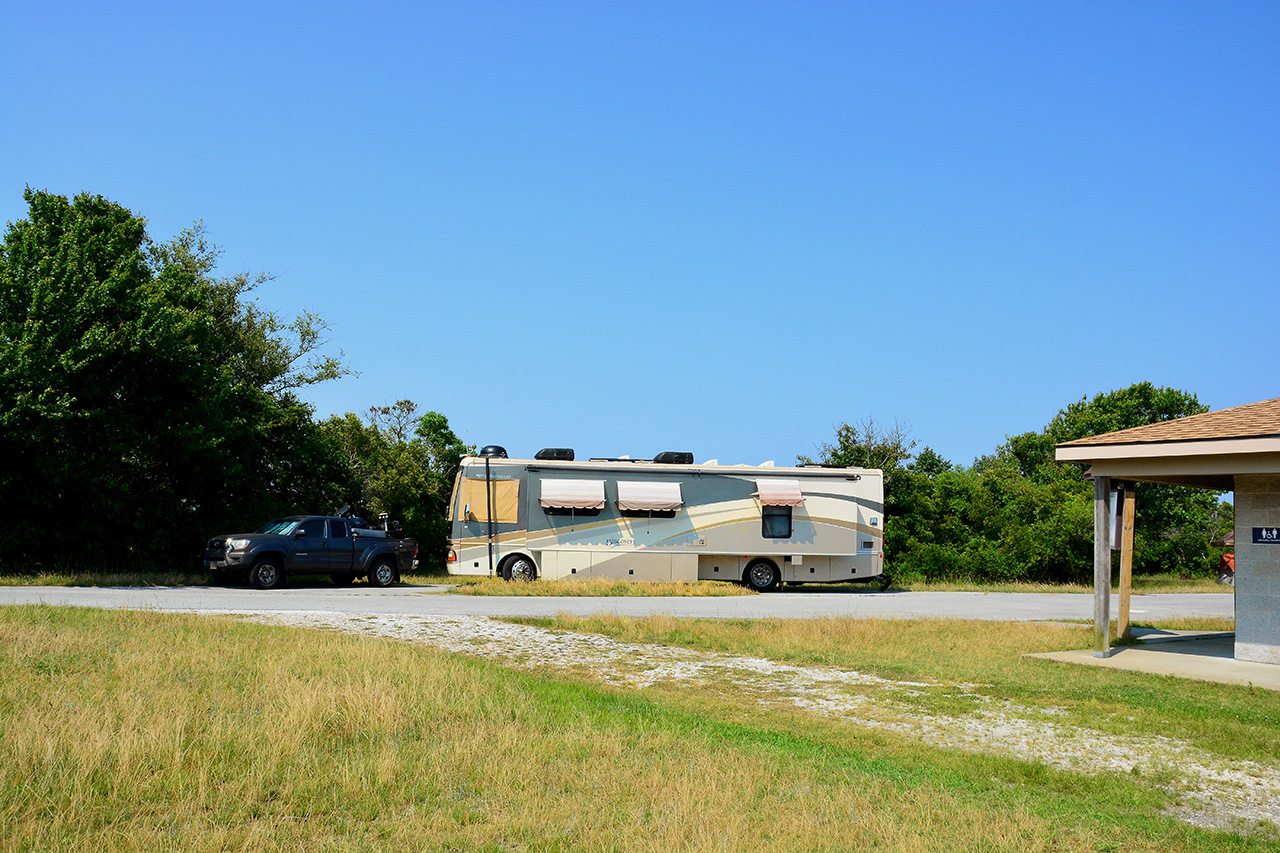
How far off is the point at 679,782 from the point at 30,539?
21.4 meters

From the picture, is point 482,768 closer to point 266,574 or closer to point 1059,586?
point 266,574

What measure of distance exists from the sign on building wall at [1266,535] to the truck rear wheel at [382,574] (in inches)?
704

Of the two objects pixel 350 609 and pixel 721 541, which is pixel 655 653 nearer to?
pixel 350 609

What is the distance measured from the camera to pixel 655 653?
40.1 ft

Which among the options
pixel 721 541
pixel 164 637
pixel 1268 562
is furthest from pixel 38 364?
pixel 1268 562

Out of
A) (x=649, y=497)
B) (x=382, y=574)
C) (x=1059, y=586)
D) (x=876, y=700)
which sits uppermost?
(x=649, y=497)

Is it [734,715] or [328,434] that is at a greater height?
[328,434]

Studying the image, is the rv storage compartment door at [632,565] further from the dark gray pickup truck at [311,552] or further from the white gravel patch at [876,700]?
the white gravel patch at [876,700]

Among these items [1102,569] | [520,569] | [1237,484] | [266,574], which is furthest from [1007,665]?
[266,574]

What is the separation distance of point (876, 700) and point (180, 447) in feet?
62.4

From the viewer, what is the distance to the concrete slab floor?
1099 centimetres

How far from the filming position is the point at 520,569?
2397cm

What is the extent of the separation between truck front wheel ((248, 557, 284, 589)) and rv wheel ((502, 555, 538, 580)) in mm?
5475

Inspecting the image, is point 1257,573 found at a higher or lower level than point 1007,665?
higher
